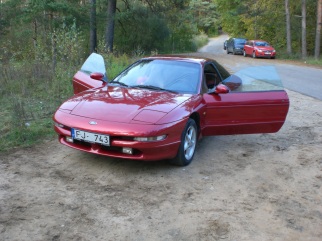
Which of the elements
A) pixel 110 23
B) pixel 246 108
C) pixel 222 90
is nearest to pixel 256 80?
pixel 246 108

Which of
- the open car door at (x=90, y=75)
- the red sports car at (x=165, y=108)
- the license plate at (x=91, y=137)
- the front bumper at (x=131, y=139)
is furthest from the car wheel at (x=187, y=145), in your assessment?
the open car door at (x=90, y=75)

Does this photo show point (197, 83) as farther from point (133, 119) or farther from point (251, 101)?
point (133, 119)

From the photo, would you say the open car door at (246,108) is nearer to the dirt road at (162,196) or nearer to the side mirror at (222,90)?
the side mirror at (222,90)

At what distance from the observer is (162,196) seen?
4.08m

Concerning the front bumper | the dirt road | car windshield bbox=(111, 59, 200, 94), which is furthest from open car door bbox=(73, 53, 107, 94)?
the front bumper

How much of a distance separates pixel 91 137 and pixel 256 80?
2.92 meters

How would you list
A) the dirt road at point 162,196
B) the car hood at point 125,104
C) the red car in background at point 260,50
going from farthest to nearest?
the red car in background at point 260,50 < the car hood at point 125,104 < the dirt road at point 162,196

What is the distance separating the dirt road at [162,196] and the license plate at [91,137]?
43cm

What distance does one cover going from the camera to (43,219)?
3.49 metres

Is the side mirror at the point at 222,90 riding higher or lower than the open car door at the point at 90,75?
lower

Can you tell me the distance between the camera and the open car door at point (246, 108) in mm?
5484

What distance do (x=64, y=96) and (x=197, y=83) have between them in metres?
4.11

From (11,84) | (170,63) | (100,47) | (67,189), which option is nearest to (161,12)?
(100,47)

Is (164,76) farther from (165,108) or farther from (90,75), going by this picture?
(90,75)
